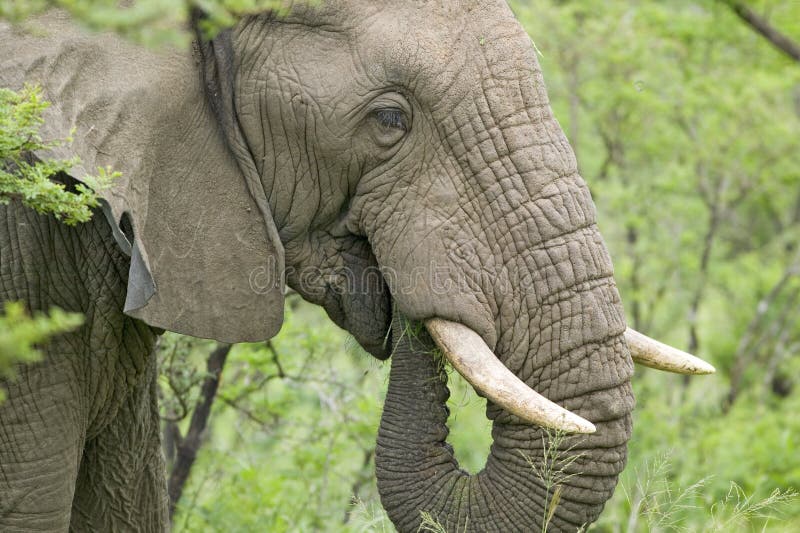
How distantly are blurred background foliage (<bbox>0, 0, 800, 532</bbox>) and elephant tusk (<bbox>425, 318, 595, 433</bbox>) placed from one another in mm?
2769

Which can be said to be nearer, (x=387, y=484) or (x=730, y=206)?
(x=387, y=484)

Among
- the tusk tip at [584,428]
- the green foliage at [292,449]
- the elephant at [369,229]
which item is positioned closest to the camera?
the tusk tip at [584,428]

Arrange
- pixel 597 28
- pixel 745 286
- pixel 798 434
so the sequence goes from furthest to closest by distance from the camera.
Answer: pixel 745 286 < pixel 597 28 < pixel 798 434

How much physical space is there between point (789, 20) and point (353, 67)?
25.8 ft

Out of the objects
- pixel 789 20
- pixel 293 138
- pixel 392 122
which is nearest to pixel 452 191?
pixel 392 122

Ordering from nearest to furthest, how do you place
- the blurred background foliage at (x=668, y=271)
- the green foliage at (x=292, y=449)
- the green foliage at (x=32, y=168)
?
the green foliage at (x=32, y=168) < the green foliage at (x=292, y=449) < the blurred background foliage at (x=668, y=271)

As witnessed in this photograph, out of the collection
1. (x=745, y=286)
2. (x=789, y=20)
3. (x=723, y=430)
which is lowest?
(x=745, y=286)

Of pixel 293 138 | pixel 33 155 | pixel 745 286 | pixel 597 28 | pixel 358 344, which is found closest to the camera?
pixel 33 155

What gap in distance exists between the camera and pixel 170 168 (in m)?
3.34

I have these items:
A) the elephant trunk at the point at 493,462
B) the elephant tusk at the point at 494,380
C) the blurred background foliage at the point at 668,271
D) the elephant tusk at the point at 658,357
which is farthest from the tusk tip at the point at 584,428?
the blurred background foliage at the point at 668,271

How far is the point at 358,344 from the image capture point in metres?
3.82

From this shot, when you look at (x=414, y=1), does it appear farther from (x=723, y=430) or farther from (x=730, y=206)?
(x=730, y=206)

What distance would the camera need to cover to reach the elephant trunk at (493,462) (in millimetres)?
3311

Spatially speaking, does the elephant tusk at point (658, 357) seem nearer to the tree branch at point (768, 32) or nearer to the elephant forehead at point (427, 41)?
the elephant forehead at point (427, 41)
